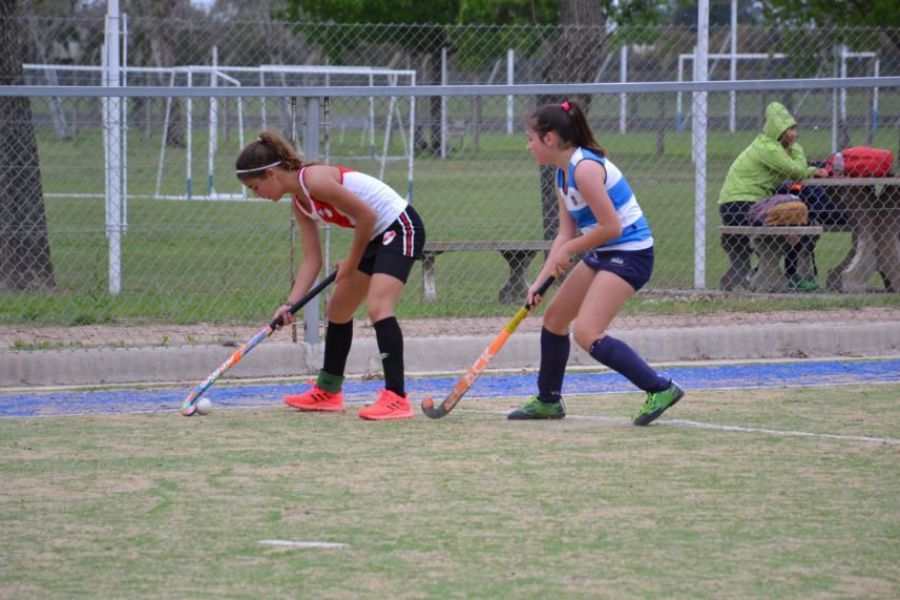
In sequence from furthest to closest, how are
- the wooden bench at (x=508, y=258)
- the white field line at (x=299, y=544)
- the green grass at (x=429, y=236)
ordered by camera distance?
1. the wooden bench at (x=508, y=258)
2. the green grass at (x=429, y=236)
3. the white field line at (x=299, y=544)

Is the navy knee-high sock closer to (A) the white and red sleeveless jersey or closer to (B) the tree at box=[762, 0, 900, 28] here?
(A) the white and red sleeveless jersey

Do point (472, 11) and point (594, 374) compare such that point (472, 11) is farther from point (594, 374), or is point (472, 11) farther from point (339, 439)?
point (339, 439)

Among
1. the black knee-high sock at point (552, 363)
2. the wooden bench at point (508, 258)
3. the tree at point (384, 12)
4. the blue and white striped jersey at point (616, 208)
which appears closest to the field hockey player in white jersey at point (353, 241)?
the black knee-high sock at point (552, 363)

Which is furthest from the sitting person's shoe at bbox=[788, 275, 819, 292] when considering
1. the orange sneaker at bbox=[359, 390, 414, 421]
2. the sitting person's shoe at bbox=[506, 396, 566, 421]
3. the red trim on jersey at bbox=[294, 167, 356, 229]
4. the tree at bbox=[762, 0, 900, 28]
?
the tree at bbox=[762, 0, 900, 28]

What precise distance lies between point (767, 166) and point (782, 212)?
47 centimetres

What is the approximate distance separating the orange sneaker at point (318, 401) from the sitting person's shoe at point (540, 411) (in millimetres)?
1020

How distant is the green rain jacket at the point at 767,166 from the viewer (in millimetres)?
12258

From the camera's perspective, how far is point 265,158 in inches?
290

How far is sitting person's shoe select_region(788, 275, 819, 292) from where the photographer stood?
40.5 feet

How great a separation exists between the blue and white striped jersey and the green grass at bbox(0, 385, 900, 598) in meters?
0.95

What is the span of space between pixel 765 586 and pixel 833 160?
867 cm

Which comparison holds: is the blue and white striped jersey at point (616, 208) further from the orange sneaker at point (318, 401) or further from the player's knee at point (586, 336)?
the orange sneaker at point (318, 401)

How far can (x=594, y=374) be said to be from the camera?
31.4ft

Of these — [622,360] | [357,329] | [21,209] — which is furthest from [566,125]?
[21,209]
